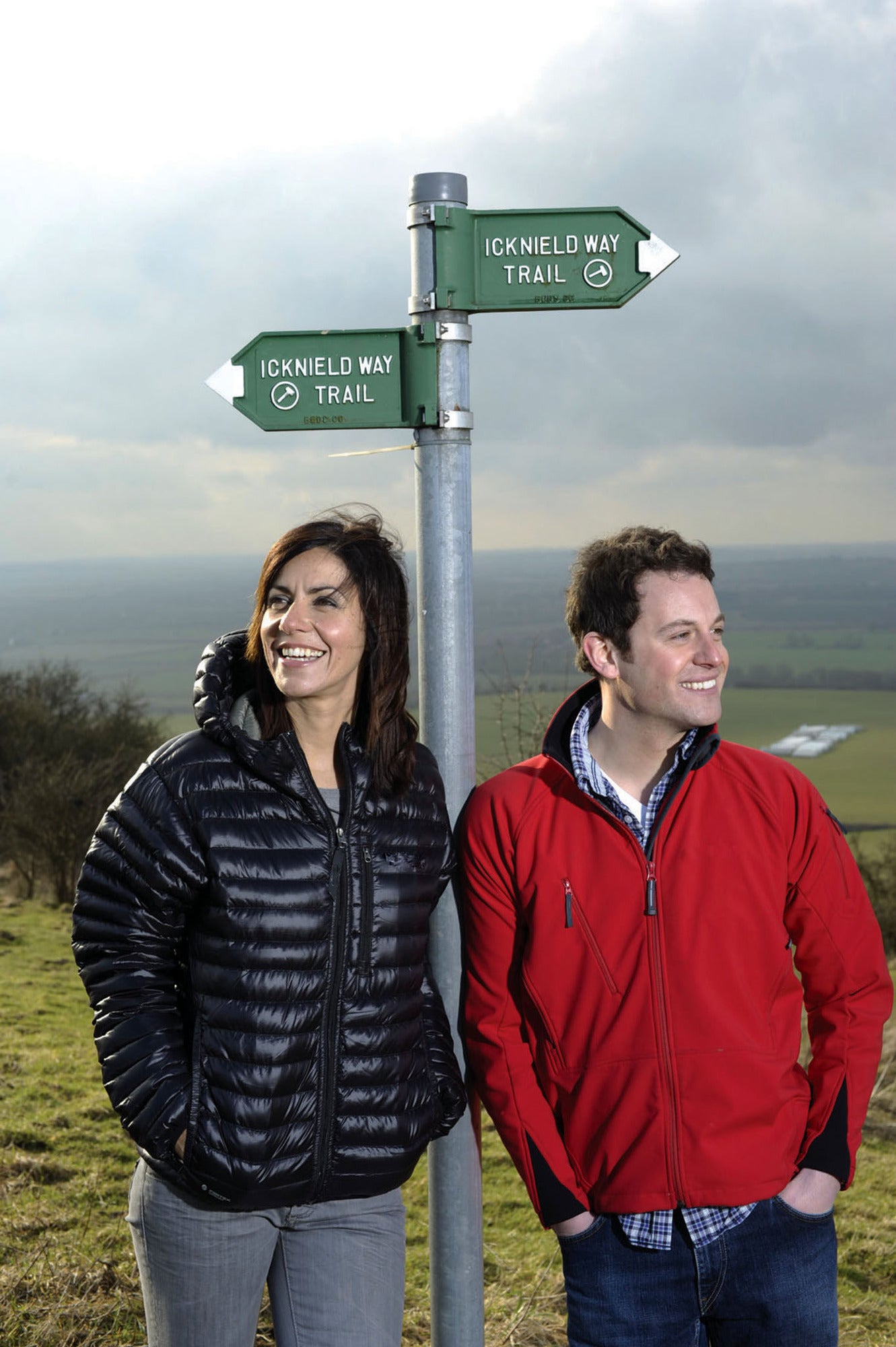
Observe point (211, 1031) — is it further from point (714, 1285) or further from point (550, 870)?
point (714, 1285)

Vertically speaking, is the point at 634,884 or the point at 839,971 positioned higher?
the point at 634,884

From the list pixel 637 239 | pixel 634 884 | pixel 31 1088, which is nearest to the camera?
pixel 634 884

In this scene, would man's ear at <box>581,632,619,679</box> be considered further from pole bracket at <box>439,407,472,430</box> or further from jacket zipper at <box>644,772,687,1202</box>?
pole bracket at <box>439,407,472,430</box>

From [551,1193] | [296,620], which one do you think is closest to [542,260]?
[296,620]

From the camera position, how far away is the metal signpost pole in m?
2.44

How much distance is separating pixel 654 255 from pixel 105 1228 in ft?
14.4

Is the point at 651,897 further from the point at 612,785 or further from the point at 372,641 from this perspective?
the point at 372,641

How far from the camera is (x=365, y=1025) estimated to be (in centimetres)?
220

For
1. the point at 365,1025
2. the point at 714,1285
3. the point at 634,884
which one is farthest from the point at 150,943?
the point at 714,1285

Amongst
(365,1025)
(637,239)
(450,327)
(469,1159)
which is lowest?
(469,1159)

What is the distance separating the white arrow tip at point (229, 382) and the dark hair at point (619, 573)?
81 centimetres

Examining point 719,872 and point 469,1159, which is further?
point 469,1159

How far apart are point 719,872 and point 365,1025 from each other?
0.73 m

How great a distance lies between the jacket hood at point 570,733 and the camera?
7.76 ft
